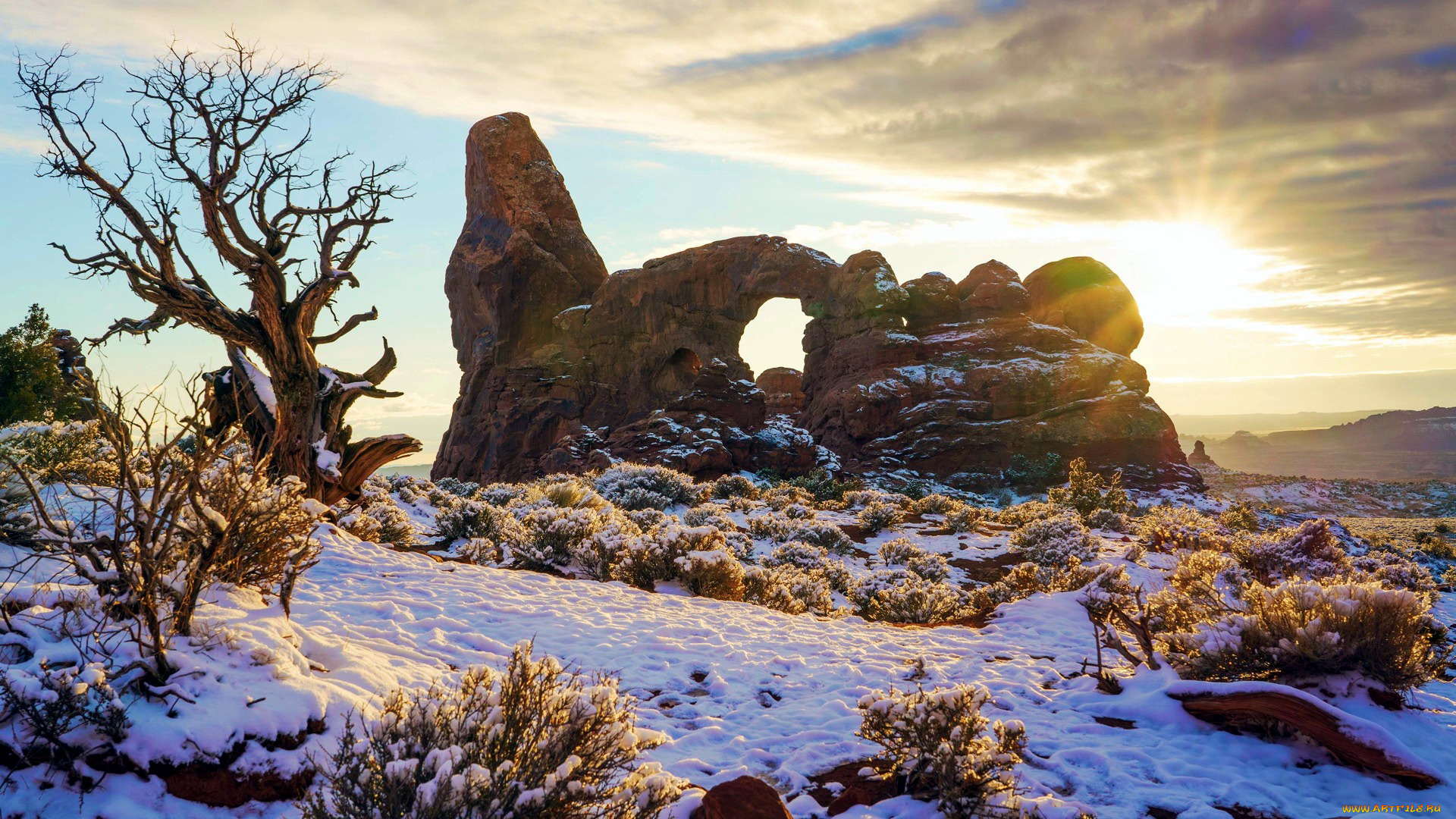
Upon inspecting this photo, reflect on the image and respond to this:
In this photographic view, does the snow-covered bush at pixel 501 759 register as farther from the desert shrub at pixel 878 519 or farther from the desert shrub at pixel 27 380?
the desert shrub at pixel 27 380

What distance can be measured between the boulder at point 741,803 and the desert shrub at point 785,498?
700 inches

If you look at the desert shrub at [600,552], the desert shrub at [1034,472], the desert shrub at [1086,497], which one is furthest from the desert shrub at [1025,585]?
the desert shrub at [1034,472]

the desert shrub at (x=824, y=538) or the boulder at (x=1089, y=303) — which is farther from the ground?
the boulder at (x=1089, y=303)

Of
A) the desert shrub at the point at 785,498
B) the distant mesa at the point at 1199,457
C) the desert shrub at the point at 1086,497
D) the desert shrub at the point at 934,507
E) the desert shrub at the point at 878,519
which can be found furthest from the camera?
the distant mesa at the point at 1199,457

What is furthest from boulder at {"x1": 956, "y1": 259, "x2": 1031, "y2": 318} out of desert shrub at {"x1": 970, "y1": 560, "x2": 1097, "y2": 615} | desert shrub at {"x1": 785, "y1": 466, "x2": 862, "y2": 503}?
desert shrub at {"x1": 970, "y1": 560, "x2": 1097, "y2": 615}

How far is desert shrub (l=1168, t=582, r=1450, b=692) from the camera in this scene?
508cm

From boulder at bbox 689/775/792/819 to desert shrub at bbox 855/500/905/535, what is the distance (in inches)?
644

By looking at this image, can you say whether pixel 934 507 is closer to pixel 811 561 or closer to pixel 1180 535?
pixel 1180 535

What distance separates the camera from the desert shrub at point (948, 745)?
12.4 feet

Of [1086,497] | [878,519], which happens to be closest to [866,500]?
[878,519]

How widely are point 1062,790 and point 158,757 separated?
4.49m

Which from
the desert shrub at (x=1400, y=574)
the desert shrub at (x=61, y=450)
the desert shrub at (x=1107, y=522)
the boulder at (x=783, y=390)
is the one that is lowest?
the desert shrub at (x=1107, y=522)

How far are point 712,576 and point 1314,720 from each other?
6.99 metres

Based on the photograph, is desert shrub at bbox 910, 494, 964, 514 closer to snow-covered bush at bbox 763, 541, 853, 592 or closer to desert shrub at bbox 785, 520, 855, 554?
desert shrub at bbox 785, 520, 855, 554
